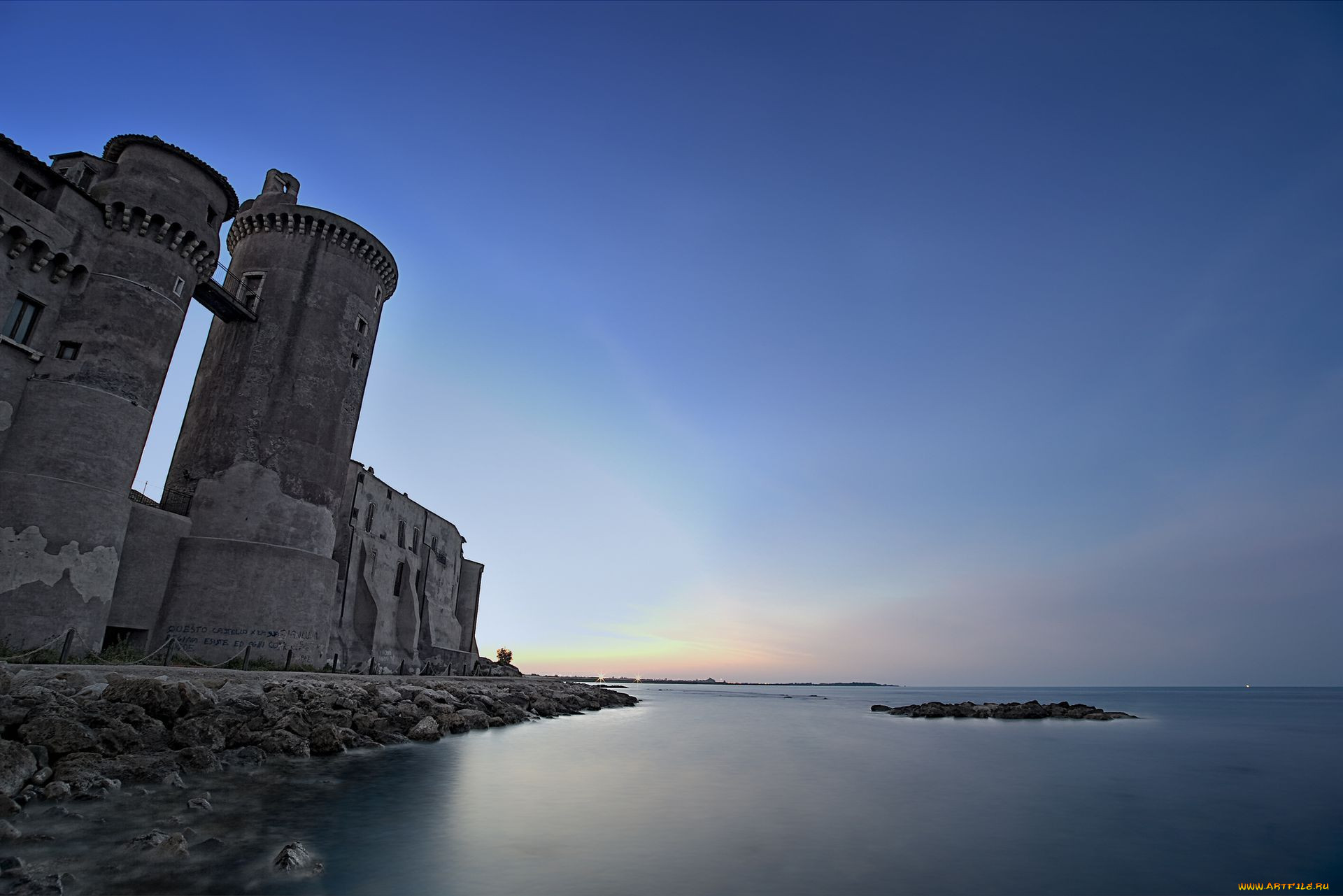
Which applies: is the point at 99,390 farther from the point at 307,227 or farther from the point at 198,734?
Result: the point at 198,734

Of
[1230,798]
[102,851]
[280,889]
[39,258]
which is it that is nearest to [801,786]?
[1230,798]

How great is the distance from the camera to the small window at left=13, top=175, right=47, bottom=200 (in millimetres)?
17828

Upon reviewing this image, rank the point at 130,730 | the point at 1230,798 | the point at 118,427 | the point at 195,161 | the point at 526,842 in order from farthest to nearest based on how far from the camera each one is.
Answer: the point at 195,161 → the point at 118,427 → the point at 1230,798 → the point at 130,730 → the point at 526,842

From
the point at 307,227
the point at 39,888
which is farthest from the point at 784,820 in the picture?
the point at 307,227

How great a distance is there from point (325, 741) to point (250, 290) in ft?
65.8

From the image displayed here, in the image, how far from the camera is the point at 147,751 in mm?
10414

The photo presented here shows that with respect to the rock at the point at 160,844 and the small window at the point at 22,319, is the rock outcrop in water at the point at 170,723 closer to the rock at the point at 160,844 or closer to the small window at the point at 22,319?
the rock at the point at 160,844

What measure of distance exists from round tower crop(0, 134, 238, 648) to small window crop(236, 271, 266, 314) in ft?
11.0

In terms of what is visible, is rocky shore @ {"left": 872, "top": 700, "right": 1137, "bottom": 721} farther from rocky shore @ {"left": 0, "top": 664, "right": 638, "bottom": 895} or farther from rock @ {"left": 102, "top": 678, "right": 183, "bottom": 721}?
rock @ {"left": 102, "top": 678, "right": 183, "bottom": 721}

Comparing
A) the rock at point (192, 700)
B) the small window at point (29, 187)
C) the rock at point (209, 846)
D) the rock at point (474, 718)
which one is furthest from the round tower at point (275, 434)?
the rock at point (209, 846)

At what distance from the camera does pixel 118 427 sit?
18.7m

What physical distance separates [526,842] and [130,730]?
7.00 metres

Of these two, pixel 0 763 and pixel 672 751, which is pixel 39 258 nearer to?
pixel 0 763

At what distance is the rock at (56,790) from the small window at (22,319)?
1511cm
